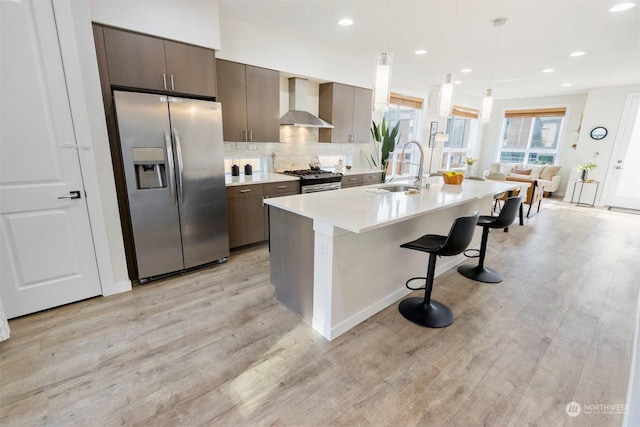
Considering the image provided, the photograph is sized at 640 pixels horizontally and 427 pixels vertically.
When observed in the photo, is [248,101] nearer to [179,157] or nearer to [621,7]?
[179,157]

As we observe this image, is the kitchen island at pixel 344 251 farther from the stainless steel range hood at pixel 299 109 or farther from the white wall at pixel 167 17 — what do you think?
the white wall at pixel 167 17

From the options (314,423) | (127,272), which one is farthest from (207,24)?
(314,423)

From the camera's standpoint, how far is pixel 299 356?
1959mm

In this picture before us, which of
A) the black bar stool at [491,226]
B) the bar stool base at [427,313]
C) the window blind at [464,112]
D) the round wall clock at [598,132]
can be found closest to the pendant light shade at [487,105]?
the black bar stool at [491,226]

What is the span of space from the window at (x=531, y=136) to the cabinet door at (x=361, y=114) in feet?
19.5

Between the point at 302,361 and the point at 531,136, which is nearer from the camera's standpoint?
the point at 302,361

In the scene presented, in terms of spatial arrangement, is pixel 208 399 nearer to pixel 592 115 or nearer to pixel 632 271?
pixel 632 271

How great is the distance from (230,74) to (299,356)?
311 centimetres

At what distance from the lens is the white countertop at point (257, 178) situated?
3.49m

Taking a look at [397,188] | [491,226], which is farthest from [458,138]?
[397,188]

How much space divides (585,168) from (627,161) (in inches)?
29.1

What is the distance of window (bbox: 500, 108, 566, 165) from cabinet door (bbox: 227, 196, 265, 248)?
333 inches

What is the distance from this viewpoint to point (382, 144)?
5.77 metres

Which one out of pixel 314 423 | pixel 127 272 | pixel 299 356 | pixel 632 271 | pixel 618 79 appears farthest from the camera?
pixel 618 79
